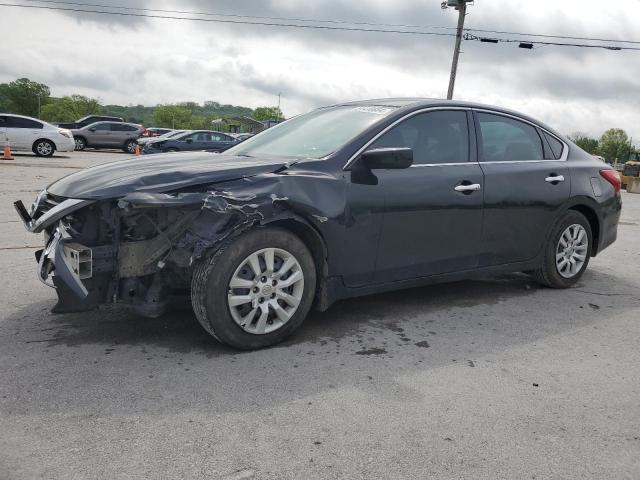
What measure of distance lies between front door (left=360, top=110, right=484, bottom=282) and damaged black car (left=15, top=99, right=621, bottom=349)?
1cm

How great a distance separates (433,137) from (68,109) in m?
145

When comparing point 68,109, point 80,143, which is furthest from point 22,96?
point 80,143

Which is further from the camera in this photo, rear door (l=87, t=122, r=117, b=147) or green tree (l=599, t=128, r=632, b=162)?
green tree (l=599, t=128, r=632, b=162)

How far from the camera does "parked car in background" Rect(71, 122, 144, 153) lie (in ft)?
92.9

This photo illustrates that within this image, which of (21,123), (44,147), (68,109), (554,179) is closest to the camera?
(554,179)

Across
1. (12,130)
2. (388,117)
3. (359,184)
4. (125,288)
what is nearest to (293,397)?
(125,288)

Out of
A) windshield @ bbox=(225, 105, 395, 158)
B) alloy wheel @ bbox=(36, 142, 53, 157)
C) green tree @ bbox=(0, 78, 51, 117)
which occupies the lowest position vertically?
alloy wheel @ bbox=(36, 142, 53, 157)

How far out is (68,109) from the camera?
133m

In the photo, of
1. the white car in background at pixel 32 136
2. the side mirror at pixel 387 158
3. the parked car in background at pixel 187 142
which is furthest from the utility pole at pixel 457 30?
the side mirror at pixel 387 158

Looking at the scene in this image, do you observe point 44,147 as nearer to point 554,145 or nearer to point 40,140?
point 40,140

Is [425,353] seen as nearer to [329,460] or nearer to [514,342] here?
[514,342]

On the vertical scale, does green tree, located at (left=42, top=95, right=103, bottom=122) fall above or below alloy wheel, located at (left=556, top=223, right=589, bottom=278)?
above

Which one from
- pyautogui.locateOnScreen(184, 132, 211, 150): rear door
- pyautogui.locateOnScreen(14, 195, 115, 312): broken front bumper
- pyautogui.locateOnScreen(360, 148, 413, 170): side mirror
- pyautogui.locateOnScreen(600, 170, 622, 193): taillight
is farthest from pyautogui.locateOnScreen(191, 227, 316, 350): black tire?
pyautogui.locateOnScreen(184, 132, 211, 150): rear door

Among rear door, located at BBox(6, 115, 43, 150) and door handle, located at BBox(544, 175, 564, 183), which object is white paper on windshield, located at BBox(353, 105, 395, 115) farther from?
rear door, located at BBox(6, 115, 43, 150)
